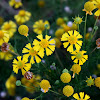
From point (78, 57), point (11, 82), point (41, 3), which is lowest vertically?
point (78, 57)

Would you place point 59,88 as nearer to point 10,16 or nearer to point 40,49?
point 40,49

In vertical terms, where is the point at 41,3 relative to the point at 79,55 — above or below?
above

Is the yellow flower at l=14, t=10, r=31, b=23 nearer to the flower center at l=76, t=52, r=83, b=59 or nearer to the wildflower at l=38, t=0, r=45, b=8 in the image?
the wildflower at l=38, t=0, r=45, b=8

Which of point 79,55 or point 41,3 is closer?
point 79,55

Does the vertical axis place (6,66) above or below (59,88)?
above

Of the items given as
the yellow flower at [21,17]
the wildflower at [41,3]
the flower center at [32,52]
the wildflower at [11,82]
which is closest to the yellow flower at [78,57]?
the flower center at [32,52]

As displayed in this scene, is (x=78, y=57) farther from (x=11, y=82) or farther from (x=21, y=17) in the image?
(x=21, y=17)

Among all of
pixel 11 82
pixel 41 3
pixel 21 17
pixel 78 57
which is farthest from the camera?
pixel 41 3

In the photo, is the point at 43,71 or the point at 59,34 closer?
the point at 43,71

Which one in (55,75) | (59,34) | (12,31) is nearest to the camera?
(55,75)

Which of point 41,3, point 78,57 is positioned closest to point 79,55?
point 78,57

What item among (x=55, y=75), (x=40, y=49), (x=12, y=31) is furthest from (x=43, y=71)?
(x=12, y=31)
